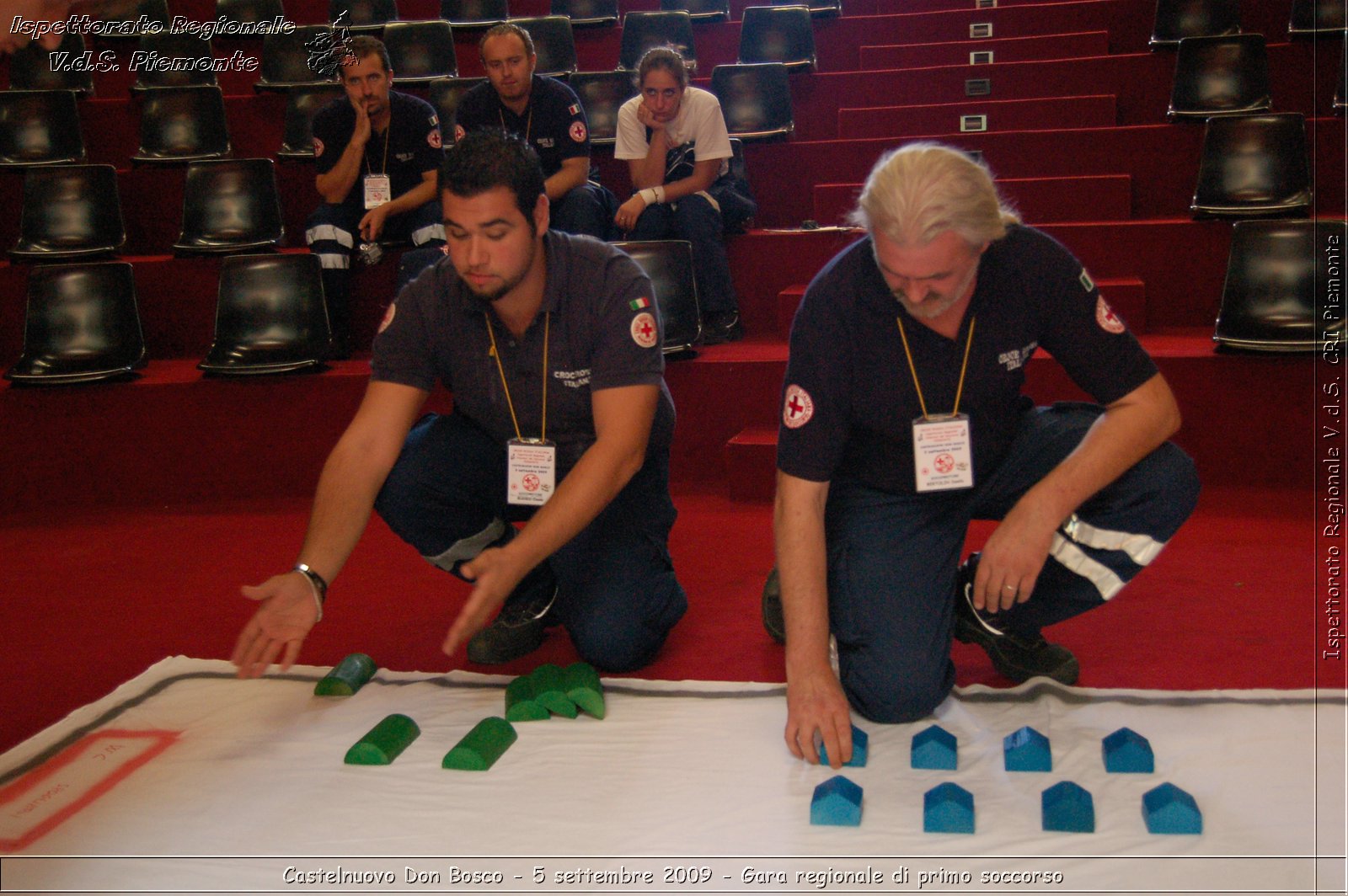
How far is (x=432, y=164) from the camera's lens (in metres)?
4.05

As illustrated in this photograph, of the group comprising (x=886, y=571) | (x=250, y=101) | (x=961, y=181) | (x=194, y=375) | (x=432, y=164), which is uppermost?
(x=250, y=101)

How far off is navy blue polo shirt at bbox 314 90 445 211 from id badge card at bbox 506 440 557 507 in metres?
2.17

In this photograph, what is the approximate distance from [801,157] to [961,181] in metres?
2.96

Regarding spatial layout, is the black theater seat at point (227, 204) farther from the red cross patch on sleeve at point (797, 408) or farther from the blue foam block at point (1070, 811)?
the blue foam block at point (1070, 811)

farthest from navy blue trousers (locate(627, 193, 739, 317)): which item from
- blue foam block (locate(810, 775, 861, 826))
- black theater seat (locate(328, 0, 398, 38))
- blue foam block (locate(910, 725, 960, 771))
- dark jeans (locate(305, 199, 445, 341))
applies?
black theater seat (locate(328, 0, 398, 38))

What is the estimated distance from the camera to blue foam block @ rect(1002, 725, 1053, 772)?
174cm

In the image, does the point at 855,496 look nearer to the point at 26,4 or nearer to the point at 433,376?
the point at 433,376

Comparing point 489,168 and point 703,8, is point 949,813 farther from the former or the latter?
point 703,8

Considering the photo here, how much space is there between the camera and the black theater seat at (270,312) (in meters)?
3.68

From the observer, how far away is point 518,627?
7.63 ft

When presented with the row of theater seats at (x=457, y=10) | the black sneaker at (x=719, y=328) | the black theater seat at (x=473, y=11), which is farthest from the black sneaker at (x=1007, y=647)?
the black theater seat at (x=473, y=11)

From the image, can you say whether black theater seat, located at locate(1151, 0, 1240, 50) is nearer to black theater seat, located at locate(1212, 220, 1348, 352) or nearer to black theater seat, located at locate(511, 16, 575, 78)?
black theater seat, located at locate(1212, 220, 1348, 352)

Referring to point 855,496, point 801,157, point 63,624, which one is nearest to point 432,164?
point 801,157

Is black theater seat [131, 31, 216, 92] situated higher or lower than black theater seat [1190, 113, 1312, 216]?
higher
